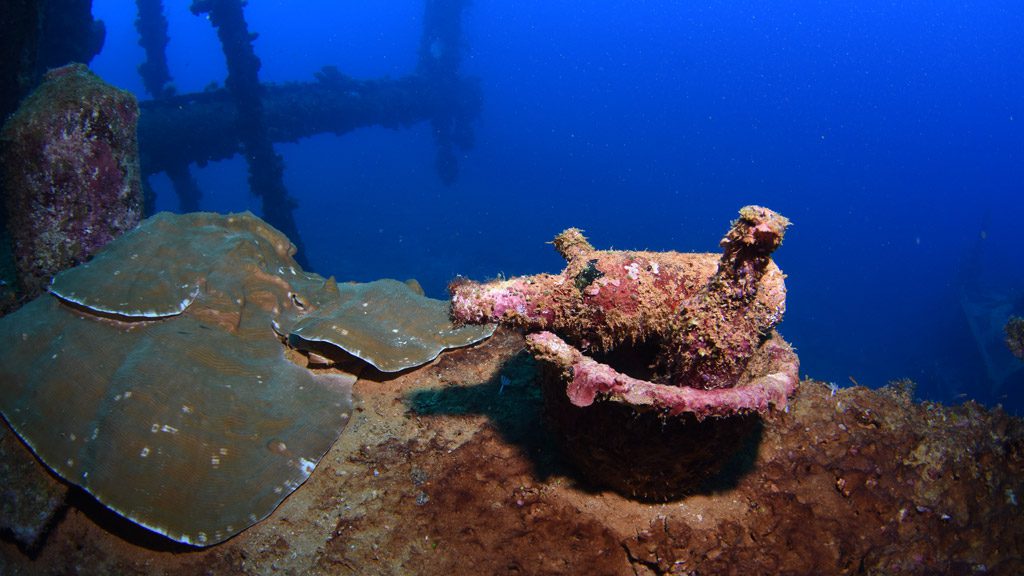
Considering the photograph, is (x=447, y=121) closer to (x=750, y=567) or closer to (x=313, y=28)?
(x=750, y=567)

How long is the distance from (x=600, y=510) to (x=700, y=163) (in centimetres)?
9416

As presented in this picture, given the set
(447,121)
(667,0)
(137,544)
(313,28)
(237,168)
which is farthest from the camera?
(313,28)

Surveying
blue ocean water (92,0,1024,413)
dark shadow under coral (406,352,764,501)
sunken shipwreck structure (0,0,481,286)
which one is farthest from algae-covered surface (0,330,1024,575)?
blue ocean water (92,0,1024,413)

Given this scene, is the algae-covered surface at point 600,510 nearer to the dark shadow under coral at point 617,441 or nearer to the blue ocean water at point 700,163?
the dark shadow under coral at point 617,441

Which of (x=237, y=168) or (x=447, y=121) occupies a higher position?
(x=447, y=121)

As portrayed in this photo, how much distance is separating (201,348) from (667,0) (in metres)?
150

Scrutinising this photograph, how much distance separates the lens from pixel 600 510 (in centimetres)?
246

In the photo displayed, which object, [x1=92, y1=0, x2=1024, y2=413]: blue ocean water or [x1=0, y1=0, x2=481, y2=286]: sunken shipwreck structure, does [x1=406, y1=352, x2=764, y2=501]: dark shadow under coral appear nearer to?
[x1=0, y1=0, x2=481, y2=286]: sunken shipwreck structure

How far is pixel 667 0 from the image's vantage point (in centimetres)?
12344

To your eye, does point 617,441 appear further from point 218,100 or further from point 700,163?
point 700,163

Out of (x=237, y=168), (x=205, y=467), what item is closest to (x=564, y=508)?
(x=205, y=467)

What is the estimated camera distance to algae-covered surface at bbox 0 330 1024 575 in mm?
2342

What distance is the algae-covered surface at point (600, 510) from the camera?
2342mm

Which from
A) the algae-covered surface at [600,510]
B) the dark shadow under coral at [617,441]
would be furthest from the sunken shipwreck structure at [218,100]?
the dark shadow under coral at [617,441]
